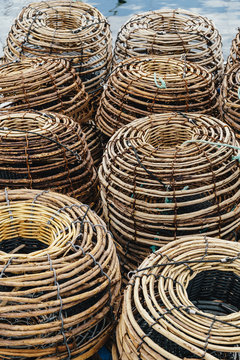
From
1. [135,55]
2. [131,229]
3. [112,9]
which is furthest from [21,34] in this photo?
[112,9]

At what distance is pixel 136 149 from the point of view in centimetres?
194

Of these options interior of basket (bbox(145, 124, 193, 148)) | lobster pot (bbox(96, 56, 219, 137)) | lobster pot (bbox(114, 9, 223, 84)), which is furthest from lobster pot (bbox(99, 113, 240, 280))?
lobster pot (bbox(114, 9, 223, 84))

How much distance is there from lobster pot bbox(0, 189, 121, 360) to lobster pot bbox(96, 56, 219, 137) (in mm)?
788

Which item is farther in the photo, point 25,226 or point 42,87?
point 42,87

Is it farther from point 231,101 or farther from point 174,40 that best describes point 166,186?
point 174,40

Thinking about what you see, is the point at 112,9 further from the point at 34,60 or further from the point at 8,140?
the point at 8,140

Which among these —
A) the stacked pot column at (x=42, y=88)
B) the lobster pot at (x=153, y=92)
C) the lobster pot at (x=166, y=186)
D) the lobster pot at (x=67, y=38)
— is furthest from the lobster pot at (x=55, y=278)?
the lobster pot at (x=67, y=38)

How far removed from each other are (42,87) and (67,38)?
1.85 ft

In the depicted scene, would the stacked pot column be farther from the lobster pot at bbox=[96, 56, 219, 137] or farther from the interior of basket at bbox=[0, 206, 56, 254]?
the interior of basket at bbox=[0, 206, 56, 254]

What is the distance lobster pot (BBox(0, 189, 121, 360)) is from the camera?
1.36 meters

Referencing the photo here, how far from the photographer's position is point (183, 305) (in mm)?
1384

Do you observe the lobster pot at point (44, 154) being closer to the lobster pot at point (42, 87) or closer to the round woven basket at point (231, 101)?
the lobster pot at point (42, 87)

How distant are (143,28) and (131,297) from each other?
2045 millimetres

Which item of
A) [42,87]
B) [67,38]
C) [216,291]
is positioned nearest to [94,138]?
[42,87]
